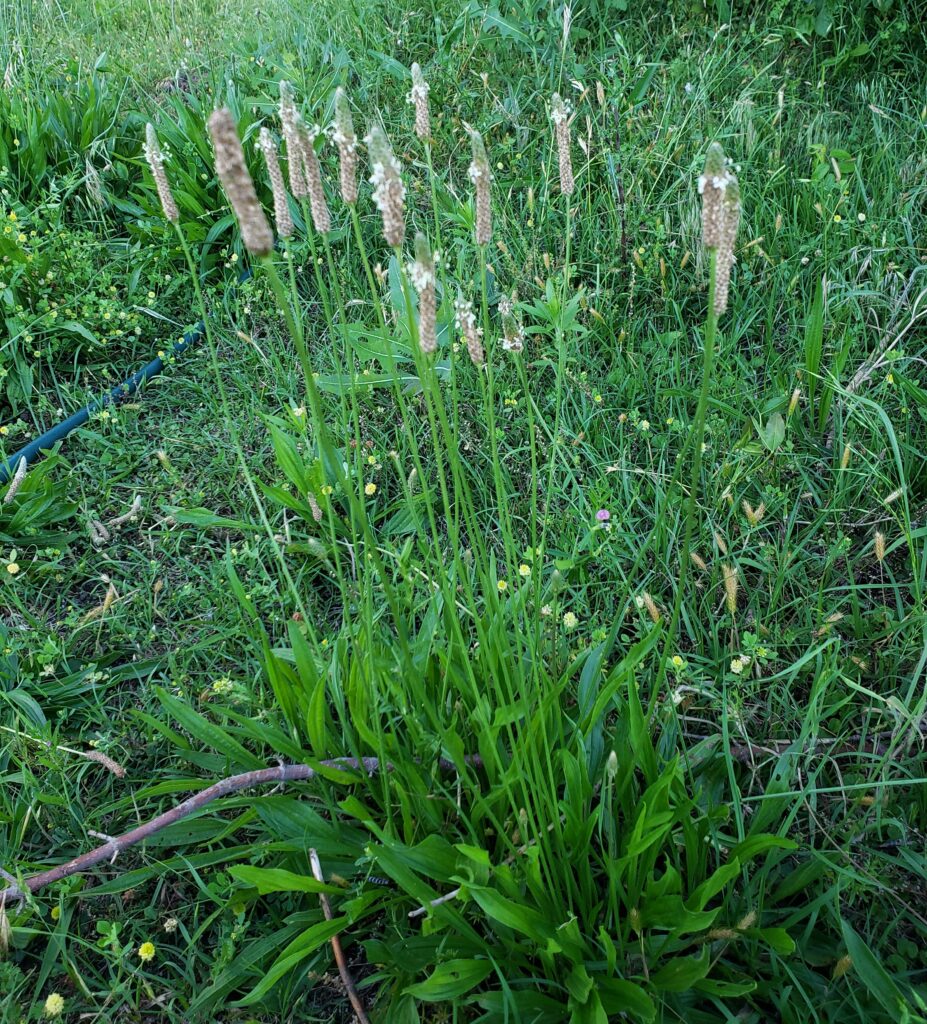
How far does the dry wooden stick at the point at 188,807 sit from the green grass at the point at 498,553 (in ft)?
0.11

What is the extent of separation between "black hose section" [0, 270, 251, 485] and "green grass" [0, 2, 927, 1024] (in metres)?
0.07

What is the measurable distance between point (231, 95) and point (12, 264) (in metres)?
1.13

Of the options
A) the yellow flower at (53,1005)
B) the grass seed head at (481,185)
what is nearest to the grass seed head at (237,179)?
the grass seed head at (481,185)

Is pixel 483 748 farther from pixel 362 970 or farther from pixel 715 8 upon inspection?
pixel 715 8

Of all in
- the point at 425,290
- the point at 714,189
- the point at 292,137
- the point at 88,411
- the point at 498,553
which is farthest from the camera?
the point at 88,411

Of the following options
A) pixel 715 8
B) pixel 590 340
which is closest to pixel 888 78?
pixel 715 8

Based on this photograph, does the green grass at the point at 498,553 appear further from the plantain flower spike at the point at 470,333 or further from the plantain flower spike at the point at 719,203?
the plantain flower spike at the point at 719,203

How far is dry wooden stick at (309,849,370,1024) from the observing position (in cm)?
→ 147

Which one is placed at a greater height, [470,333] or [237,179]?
[237,179]

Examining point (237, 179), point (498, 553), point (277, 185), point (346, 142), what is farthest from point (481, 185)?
point (498, 553)

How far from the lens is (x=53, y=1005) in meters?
1.51

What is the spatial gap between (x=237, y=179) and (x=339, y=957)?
128 centimetres

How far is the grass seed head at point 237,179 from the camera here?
830mm

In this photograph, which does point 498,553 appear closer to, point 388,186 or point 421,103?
point 421,103
